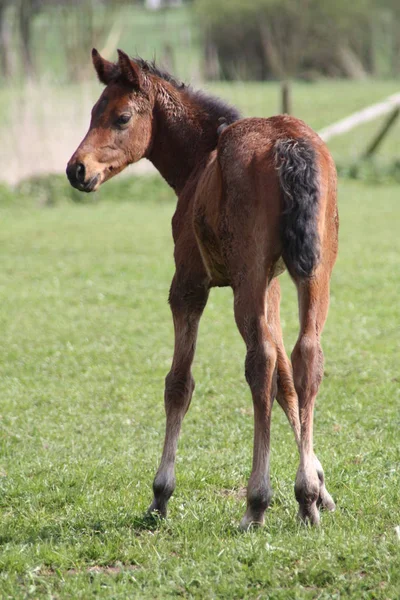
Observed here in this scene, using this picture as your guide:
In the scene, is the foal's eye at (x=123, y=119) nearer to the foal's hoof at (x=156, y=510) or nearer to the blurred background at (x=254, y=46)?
the foal's hoof at (x=156, y=510)

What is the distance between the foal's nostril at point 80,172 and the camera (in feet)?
16.0

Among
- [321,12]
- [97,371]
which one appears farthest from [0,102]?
[97,371]

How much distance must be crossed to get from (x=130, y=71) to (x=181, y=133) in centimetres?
49

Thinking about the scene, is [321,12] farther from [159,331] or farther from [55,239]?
[159,331]

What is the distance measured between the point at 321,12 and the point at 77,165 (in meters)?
39.6

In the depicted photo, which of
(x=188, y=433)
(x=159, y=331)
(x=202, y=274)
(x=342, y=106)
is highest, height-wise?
(x=202, y=274)

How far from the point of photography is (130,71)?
4.97 meters

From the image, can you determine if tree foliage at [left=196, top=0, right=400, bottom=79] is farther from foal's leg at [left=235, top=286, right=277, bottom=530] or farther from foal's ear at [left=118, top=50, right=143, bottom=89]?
foal's leg at [left=235, top=286, right=277, bottom=530]

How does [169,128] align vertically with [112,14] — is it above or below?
above

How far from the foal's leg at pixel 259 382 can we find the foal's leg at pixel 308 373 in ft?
0.45

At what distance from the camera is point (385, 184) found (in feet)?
67.1

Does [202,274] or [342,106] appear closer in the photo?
[202,274]

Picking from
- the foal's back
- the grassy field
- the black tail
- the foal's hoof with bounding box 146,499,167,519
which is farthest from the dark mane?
the foal's hoof with bounding box 146,499,167,519

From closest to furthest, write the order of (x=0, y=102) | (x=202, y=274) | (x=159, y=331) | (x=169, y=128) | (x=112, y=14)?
(x=202, y=274)
(x=169, y=128)
(x=159, y=331)
(x=0, y=102)
(x=112, y=14)
